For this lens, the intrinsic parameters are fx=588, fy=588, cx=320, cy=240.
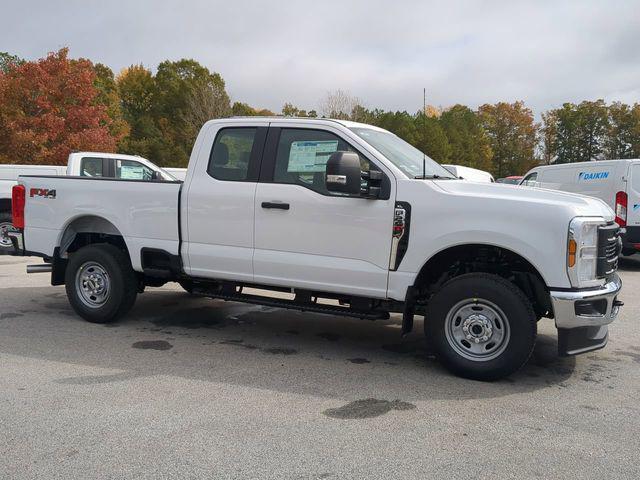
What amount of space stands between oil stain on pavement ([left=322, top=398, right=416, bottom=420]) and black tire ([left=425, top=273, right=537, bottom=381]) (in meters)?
0.80

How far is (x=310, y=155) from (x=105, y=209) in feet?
7.98

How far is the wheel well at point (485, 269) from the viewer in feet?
16.2

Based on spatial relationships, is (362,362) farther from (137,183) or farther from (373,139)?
(137,183)

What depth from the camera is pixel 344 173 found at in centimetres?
488

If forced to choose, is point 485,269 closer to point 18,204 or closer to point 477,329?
point 477,329

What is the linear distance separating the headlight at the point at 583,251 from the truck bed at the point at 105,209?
3676 mm

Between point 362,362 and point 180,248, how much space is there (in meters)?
2.16

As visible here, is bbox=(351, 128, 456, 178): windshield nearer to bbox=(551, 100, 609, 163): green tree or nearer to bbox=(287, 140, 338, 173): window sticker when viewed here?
bbox=(287, 140, 338, 173): window sticker

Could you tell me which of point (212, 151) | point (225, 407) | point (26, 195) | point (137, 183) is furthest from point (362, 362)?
point (26, 195)

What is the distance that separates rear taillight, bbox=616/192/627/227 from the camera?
1154cm

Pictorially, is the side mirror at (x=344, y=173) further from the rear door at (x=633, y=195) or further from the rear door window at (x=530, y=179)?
the rear door window at (x=530, y=179)

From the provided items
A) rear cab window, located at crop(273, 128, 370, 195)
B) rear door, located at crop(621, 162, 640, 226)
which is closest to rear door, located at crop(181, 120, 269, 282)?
rear cab window, located at crop(273, 128, 370, 195)

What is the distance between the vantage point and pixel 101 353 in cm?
548

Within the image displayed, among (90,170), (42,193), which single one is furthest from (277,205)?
(90,170)
